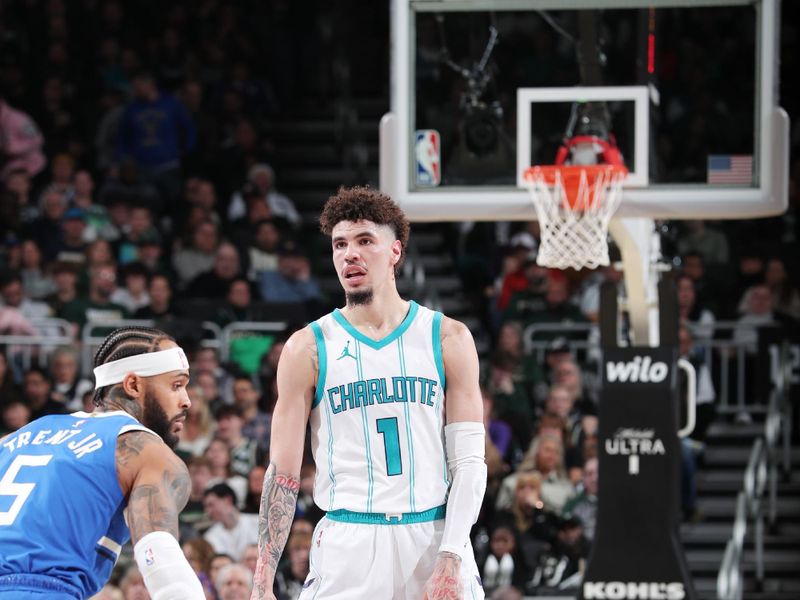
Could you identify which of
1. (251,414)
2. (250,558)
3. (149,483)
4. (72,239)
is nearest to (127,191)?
(72,239)

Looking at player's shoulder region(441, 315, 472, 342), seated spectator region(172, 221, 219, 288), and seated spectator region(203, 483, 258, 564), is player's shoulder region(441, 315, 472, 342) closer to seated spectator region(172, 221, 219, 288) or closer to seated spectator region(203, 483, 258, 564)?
seated spectator region(203, 483, 258, 564)

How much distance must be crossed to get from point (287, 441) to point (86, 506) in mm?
963

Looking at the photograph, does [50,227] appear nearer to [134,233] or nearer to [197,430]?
[134,233]

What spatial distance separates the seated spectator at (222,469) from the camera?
1195cm

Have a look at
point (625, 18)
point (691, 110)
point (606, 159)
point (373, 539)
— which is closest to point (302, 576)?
point (606, 159)

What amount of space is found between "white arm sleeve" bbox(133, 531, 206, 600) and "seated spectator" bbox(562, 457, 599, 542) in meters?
6.93

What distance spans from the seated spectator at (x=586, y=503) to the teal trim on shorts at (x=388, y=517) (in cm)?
601

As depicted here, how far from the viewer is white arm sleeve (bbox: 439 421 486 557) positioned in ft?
19.1

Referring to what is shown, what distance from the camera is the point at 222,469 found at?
12.1 meters

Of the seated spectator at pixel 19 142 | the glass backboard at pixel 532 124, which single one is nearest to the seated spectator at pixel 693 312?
the glass backboard at pixel 532 124

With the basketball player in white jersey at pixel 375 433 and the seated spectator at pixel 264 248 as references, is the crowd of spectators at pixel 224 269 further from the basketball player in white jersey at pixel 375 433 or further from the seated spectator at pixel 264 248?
the basketball player in white jersey at pixel 375 433

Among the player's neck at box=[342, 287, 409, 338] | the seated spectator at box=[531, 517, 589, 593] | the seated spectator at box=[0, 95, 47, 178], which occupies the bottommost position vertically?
the seated spectator at box=[531, 517, 589, 593]

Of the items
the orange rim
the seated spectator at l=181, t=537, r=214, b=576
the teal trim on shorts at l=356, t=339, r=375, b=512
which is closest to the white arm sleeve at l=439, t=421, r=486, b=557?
the teal trim on shorts at l=356, t=339, r=375, b=512

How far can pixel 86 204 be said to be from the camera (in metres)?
15.4
